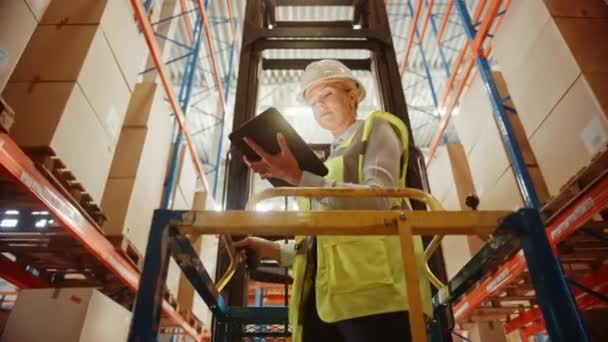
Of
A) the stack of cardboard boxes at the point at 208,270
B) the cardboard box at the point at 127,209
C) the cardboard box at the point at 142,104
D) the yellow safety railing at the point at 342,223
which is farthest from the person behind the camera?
the stack of cardboard boxes at the point at 208,270

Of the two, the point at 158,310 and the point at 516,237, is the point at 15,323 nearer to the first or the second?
the point at 158,310

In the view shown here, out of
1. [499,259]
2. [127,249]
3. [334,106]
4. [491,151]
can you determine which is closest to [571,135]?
[491,151]

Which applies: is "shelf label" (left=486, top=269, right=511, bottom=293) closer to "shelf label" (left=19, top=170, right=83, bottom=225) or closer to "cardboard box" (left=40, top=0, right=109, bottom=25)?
"shelf label" (left=19, top=170, right=83, bottom=225)

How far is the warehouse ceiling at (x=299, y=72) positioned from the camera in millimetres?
10484

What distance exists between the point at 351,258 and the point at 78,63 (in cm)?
275

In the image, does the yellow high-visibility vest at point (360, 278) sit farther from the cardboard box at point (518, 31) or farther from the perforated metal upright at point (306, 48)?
the cardboard box at point (518, 31)

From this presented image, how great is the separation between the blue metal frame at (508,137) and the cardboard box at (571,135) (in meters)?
0.32

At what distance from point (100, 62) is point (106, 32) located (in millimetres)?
282

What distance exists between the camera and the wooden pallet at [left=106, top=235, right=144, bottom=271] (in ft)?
12.5

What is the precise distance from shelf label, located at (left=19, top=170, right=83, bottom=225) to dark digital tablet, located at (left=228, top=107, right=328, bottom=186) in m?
1.78

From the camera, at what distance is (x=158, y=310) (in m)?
0.91

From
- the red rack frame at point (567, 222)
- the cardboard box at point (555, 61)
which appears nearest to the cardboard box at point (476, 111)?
the cardboard box at point (555, 61)

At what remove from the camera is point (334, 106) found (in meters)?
2.00

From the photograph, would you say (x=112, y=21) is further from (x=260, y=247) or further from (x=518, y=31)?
(x=518, y=31)
